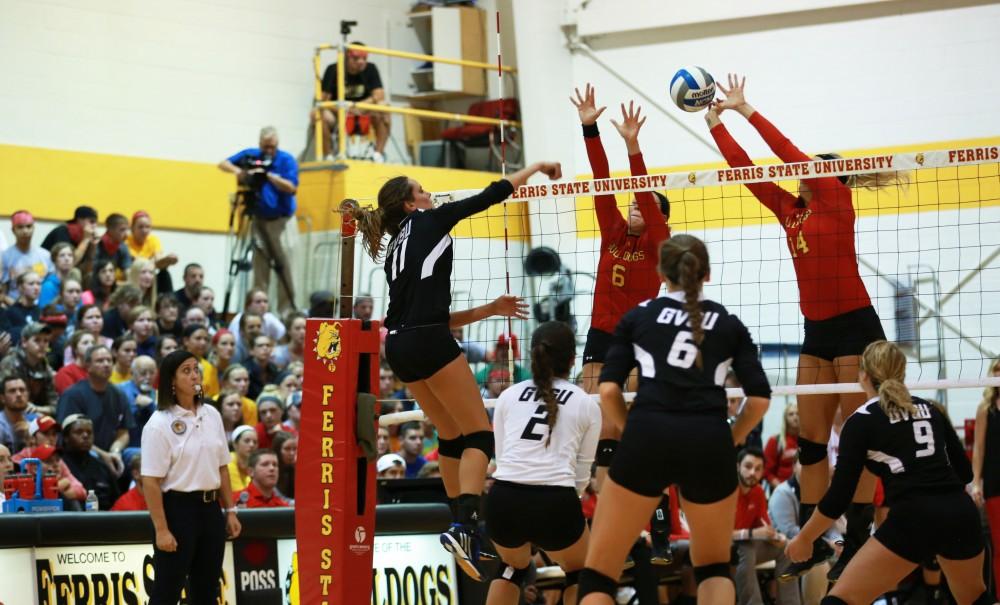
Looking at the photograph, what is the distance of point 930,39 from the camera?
1728 centimetres

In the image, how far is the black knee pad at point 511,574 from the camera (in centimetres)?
724

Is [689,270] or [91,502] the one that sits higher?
[689,270]

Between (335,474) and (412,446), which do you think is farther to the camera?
(412,446)

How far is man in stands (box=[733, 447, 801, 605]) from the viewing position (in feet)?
39.2

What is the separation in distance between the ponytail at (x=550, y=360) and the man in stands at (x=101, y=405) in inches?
214

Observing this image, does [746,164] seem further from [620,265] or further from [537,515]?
[537,515]

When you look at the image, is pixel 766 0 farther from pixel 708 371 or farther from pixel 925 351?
pixel 708 371

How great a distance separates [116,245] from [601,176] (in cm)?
789

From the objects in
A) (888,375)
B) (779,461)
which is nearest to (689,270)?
(888,375)

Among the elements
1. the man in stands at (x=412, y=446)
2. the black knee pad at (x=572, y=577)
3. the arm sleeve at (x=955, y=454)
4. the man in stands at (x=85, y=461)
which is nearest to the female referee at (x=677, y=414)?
the black knee pad at (x=572, y=577)

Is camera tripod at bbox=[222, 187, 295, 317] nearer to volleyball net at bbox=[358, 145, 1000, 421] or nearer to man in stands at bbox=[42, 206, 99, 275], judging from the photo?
volleyball net at bbox=[358, 145, 1000, 421]

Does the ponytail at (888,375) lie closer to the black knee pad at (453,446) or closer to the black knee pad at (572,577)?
the black knee pad at (572,577)

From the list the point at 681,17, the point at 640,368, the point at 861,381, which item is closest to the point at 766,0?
the point at 681,17

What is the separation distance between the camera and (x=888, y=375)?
23.7ft
